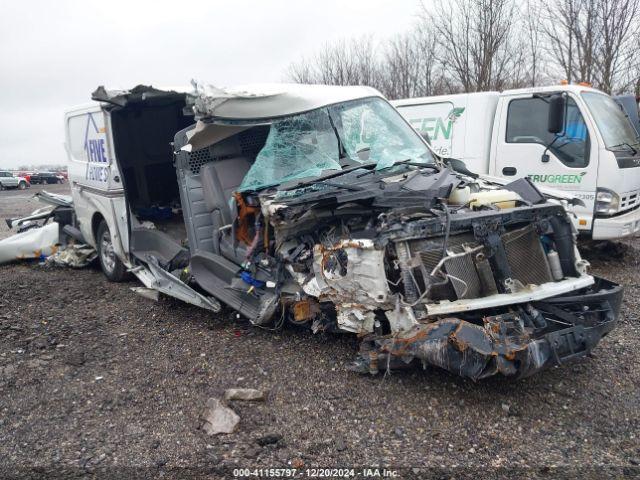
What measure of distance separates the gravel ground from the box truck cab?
6.31 ft

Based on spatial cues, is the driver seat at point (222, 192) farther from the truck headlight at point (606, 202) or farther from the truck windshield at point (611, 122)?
the truck windshield at point (611, 122)

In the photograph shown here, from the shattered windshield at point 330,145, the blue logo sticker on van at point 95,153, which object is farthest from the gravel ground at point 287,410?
the blue logo sticker on van at point 95,153

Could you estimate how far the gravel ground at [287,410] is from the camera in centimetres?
289

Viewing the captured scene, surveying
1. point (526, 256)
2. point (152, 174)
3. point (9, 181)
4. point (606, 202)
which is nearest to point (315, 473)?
point (526, 256)

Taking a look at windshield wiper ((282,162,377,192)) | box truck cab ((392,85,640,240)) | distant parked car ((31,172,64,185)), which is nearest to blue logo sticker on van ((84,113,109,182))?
windshield wiper ((282,162,377,192))

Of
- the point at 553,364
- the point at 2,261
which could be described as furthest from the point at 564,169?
the point at 2,261

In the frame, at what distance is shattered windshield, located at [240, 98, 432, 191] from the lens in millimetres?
4590

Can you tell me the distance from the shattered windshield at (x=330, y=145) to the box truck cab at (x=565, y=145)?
1005 mm

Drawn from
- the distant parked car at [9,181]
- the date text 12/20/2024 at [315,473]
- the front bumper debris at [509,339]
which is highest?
the front bumper debris at [509,339]

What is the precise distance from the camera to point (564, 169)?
21.6ft

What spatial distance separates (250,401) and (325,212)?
55.3 inches

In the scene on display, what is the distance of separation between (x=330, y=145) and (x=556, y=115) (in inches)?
124

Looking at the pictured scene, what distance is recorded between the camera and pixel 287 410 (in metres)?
3.42

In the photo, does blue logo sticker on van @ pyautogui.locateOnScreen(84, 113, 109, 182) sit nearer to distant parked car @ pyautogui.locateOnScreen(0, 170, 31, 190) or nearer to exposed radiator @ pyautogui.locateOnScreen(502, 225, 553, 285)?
exposed radiator @ pyautogui.locateOnScreen(502, 225, 553, 285)
